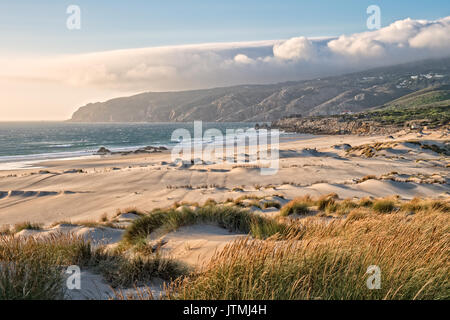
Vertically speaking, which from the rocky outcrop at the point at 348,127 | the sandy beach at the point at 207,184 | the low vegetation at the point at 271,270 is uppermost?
the rocky outcrop at the point at 348,127

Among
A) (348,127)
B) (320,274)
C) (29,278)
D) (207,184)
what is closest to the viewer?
(29,278)

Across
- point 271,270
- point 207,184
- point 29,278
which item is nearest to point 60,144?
point 207,184

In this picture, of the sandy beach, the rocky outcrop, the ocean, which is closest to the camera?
the sandy beach

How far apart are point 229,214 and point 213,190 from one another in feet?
34.4

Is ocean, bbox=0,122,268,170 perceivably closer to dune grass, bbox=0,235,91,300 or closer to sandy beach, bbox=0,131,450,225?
sandy beach, bbox=0,131,450,225

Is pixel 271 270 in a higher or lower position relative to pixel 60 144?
lower

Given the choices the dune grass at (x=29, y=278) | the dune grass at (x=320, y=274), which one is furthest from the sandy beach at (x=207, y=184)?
the dune grass at (x=320, y=274)

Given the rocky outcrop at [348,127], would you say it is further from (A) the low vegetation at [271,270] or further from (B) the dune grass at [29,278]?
(B) the dune grass at [29,278]

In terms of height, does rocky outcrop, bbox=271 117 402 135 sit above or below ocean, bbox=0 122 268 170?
above

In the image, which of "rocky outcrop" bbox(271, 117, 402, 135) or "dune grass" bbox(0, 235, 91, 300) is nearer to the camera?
"dune grass" bbox(0, 235, 91, 300)

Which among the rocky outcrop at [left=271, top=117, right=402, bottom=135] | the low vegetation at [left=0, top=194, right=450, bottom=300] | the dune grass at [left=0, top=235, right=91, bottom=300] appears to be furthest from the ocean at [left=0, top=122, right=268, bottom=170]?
the low vegetation at [left=0, top=194, right=450, bottom=300]

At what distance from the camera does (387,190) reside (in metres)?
17.7

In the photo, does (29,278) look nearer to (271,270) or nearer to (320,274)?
(271,270)
